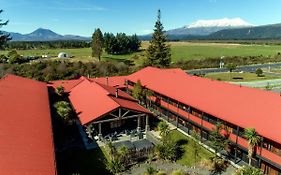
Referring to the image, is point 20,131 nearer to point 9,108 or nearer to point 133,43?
point 9,108

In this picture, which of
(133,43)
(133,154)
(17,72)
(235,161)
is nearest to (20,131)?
(133,154)

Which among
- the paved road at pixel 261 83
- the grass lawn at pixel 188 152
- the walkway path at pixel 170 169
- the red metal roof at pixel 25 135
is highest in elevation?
the red metal roof at pixel 25 135

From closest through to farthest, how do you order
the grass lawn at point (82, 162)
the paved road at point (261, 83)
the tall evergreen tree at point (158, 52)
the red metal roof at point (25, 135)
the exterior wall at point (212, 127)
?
1. the red metal roof at point (25, 135)
2. the exterior wall at point (212, 127)
3. the grass lawn at point (82, 162)
4. the paved road at point (261, 83)
5. the tall evergreen tree at point (158, 52)

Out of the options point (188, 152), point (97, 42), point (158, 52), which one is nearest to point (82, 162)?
point (188, 152)

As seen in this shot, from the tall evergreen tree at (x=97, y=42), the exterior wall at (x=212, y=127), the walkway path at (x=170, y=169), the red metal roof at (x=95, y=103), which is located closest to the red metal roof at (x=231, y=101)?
the exterior wall at (x=212, y=127)

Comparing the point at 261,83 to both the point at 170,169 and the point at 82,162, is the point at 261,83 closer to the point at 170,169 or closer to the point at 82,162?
the point at 170,169

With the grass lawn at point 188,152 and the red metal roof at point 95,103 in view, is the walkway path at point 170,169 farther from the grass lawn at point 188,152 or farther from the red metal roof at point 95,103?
the red metal roof at point 95,103
